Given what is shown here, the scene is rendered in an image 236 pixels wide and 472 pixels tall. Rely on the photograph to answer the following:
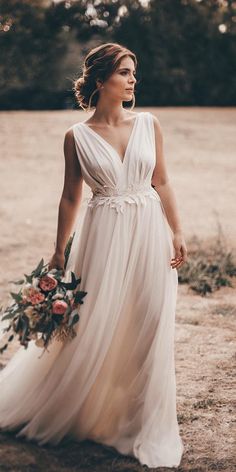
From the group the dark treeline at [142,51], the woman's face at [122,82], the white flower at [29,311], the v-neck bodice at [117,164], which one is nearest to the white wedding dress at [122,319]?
the v-neck bodice at [117,164]

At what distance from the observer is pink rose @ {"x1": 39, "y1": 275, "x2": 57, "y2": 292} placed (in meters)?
3.18

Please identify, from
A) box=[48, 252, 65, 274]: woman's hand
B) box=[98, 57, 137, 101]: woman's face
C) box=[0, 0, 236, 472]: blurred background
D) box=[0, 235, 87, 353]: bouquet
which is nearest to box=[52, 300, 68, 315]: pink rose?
box=[0, 235, 87, 353]: bouquet

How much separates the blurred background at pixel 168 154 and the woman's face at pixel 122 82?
1801 mm

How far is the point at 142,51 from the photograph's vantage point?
22.2 meters

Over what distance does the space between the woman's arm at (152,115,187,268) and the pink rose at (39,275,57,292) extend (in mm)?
615

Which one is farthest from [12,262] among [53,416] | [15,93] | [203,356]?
[15,93]

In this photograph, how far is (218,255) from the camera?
25.8ft

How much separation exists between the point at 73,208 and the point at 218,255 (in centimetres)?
475

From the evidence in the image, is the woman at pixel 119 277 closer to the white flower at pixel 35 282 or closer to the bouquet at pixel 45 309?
the bouquet at pixel 45 309

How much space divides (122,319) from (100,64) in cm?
126

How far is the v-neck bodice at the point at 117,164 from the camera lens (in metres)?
3.17

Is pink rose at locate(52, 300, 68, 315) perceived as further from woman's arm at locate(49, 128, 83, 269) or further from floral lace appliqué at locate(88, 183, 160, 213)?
floral lace appliqué at locate(88, 183, 160, 213)

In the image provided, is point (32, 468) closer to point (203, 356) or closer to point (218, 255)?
point (203, 356)

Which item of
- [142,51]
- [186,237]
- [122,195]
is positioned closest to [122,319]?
[122,195]
